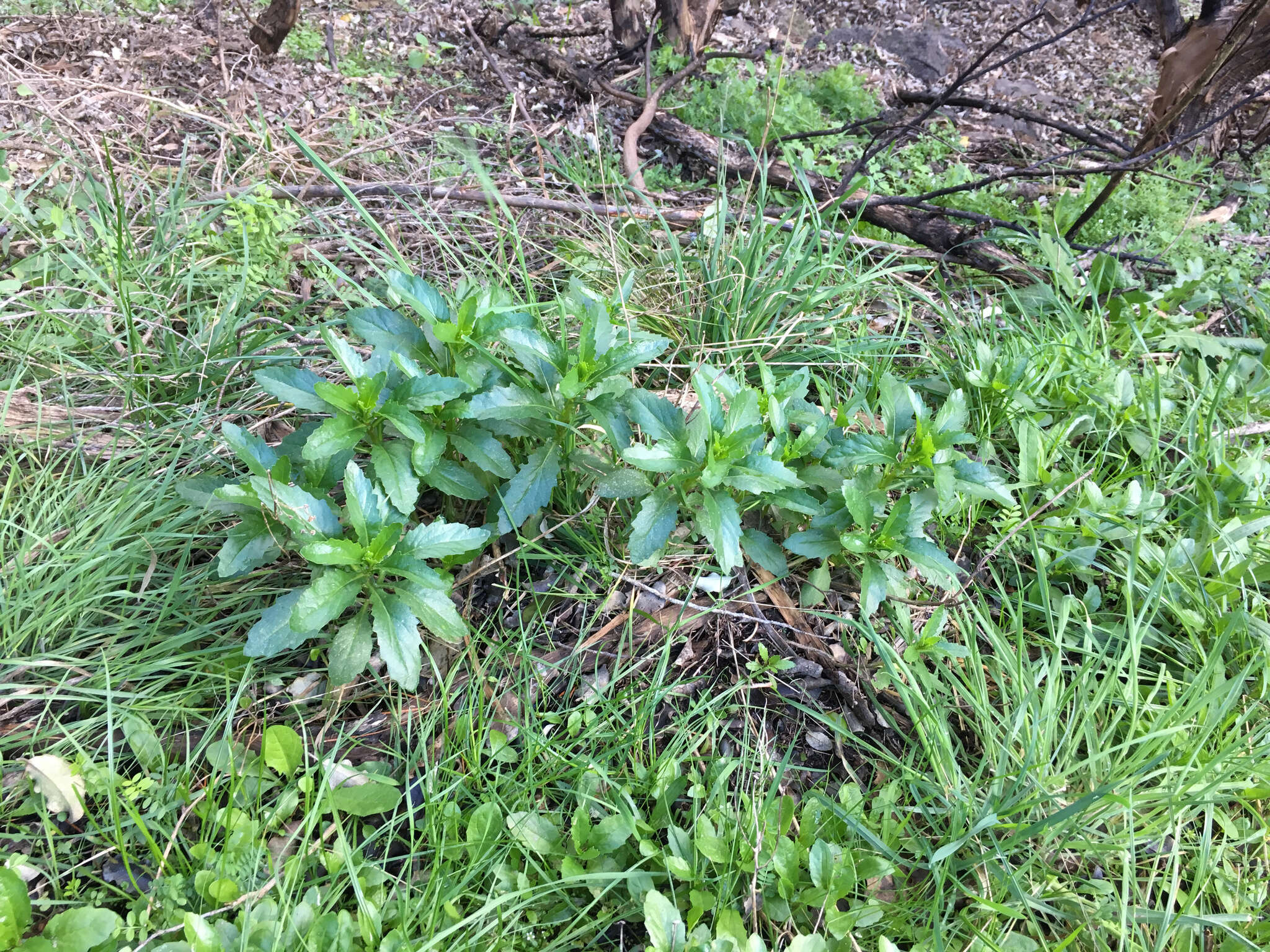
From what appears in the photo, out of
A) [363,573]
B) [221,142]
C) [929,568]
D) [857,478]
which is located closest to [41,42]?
[221,142]

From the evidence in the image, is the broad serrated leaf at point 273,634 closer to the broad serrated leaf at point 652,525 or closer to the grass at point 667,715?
the grass at point 667,715

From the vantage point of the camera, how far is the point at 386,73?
420 centimetres

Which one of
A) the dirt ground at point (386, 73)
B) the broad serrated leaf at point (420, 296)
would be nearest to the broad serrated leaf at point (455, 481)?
the broad serrated leaf at point (420, 296)

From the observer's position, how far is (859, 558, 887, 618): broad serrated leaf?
1.56 m

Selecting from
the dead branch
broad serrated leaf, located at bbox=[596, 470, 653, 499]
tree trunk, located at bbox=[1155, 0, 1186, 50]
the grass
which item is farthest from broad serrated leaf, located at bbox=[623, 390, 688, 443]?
tree trunk, located at bbox=[1155, 0, 1186, 50]

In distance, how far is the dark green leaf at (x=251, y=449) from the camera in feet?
4.50

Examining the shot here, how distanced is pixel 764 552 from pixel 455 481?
2.38 feet

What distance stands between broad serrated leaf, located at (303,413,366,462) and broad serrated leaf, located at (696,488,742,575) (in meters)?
0.74

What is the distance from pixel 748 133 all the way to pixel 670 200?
113 cm

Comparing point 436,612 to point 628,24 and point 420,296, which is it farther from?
point 628,24

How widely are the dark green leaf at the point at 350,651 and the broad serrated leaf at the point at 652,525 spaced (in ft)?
1.83

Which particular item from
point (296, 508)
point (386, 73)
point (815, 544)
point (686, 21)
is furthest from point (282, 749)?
point (686, 21)

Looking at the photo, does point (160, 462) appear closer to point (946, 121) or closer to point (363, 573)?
point (363, 573)

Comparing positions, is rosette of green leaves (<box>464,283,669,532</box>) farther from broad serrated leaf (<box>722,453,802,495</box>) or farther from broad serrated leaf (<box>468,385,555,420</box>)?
broad serrated leaf (<box>722,453,802,495</box>)
